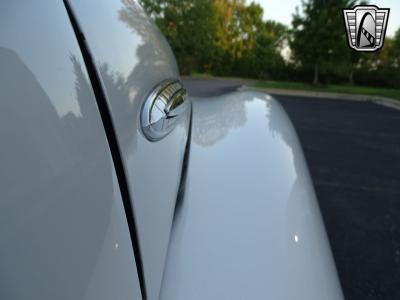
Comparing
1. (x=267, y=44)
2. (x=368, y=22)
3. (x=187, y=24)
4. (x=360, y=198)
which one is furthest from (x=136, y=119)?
(x=267, y=44)

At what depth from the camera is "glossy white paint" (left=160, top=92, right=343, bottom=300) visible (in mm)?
583

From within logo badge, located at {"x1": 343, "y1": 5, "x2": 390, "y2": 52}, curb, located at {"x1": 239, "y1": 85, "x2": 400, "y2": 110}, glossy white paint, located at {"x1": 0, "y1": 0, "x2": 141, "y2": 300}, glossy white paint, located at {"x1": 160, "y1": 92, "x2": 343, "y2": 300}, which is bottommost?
curb, located at {"x1": 239, "y1": 85, "x2": 400, "y2": 110}

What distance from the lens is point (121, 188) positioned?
52 cm

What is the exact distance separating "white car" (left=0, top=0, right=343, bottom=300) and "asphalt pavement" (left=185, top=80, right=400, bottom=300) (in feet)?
4.61

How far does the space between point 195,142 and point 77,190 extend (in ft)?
1.98

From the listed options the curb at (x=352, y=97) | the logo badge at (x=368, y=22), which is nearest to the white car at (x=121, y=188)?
the logo badge at (x=368, y=22)

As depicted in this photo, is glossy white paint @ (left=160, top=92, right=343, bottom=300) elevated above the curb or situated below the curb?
above

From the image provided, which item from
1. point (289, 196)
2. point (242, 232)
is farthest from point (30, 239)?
point (289, 196)

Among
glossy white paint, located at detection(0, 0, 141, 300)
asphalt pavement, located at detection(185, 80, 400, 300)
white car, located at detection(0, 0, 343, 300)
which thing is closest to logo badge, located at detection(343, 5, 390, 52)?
asphalt pavement, located at detection(185, 80, 400, 300)

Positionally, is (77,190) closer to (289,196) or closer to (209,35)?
(289,196)

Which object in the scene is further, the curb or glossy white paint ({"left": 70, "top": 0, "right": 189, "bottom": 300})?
the curb

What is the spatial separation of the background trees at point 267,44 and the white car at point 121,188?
1593cm

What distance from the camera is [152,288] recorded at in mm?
539

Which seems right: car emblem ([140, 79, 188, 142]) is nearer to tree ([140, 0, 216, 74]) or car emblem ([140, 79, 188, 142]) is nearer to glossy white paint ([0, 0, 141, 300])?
glossy white paint ([0, 0, 141, 300])
